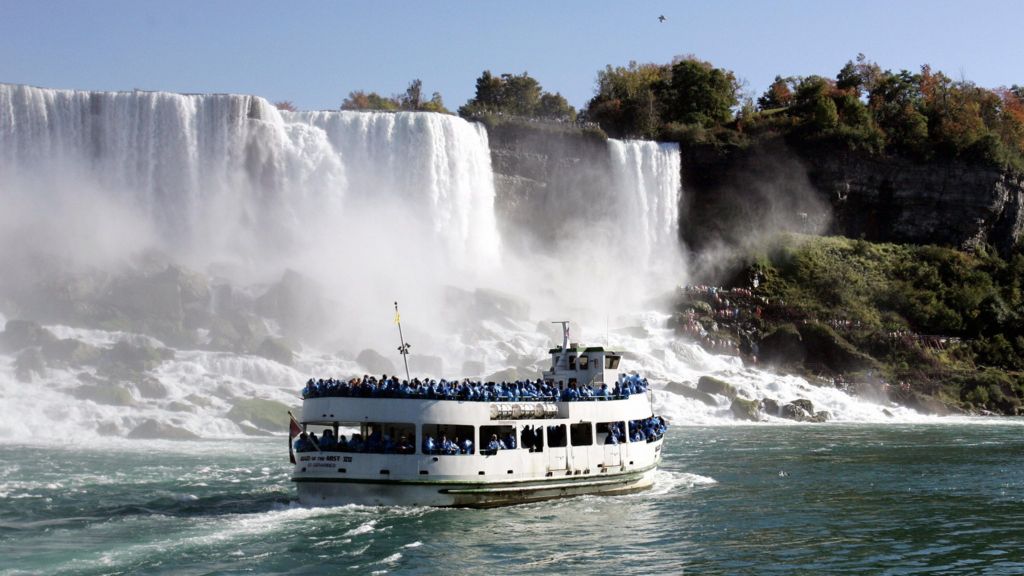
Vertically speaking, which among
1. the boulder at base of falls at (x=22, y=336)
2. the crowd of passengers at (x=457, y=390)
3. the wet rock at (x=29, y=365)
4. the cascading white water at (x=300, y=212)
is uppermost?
the cascading white water at (x=300, y=212)

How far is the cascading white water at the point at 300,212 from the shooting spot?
65.9m

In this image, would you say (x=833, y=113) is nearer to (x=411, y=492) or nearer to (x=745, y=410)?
(x=745, y=410)

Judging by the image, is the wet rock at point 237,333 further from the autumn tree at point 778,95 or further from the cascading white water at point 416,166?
the autumn tree at point 778,95

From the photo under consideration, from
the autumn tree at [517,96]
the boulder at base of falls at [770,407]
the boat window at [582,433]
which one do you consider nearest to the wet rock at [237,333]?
the boulder at base of falls at [770,407]

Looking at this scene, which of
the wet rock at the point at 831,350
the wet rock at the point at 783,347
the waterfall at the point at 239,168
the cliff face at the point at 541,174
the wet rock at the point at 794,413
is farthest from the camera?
the cliff face at the point at 541,174

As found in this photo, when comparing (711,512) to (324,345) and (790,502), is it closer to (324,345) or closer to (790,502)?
Answer: (790,502)

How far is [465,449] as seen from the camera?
30.3m

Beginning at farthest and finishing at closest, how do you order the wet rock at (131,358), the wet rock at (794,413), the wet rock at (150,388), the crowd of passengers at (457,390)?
the wet rock at (794,413) < the wet rock at (131,358) < the wet rock at (150,388) < the crowd of passengers at (457,390)

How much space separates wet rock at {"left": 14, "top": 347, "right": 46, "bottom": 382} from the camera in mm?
54469

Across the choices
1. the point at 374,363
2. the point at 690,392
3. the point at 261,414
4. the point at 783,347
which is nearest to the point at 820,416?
the point at 690,392

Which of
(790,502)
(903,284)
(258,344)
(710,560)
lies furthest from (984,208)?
(710,560)

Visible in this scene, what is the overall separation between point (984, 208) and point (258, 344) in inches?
2288

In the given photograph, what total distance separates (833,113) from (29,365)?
204ft

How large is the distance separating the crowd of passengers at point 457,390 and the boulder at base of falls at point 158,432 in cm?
1940
